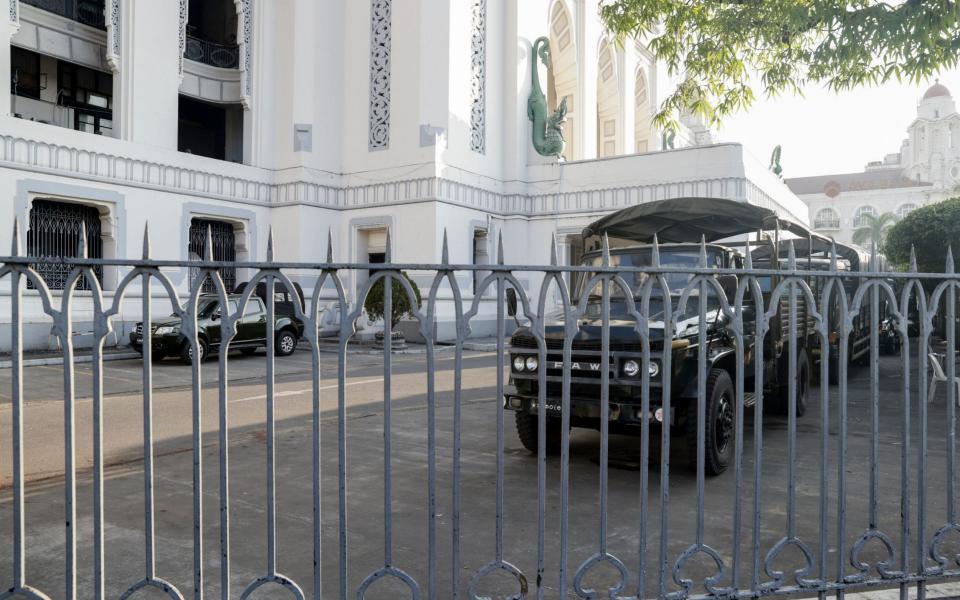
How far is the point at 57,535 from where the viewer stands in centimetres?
425

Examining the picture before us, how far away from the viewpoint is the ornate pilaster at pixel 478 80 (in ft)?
71.5

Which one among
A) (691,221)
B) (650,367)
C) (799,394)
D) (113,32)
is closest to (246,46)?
(113,32)

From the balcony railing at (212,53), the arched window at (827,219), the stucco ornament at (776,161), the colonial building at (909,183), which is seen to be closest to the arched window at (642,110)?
the stucco ornament at (776,161)

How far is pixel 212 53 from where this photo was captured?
21.5 m

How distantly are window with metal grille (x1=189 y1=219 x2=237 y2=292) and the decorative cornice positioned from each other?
0.94 metres

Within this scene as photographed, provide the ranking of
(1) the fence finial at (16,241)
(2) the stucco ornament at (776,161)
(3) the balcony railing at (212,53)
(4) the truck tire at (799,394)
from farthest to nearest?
1. (2) the stucco ornament at (776,161)
2. (3) the balcony railing at (212,53)
3. (4) the truck tire at (799,394)
4. (1) the fence finial at (16,241)

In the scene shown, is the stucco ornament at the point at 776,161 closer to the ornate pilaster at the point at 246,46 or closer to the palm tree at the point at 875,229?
the ornate pilaster at the point at 246,46

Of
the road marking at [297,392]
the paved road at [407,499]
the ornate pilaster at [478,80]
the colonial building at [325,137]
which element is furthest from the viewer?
the ornate pilaster at [478,80]

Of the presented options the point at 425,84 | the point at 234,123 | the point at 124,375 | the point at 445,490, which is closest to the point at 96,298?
the point at 445,490

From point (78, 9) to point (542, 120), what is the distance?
14034 millimetres

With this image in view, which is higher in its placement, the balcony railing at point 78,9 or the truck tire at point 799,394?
the balcony railing at point 78,9

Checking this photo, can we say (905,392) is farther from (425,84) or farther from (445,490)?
(425,84)

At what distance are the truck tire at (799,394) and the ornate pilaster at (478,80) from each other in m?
15.2

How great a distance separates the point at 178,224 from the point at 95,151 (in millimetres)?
2752
